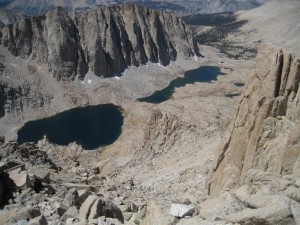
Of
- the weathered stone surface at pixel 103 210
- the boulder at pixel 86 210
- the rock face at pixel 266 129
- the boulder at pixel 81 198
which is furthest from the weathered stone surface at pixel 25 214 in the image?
the rock face at pixel 266 129

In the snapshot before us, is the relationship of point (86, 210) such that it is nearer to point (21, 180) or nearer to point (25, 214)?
point (25, 214)

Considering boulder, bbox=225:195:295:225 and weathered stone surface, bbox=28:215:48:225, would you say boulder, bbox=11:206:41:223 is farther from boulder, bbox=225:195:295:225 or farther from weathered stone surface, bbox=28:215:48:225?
boulder, bbox=225:195:295:225

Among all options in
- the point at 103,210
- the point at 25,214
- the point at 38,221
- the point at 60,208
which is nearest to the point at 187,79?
the point at 103,210

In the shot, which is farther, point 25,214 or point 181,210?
point 25,214

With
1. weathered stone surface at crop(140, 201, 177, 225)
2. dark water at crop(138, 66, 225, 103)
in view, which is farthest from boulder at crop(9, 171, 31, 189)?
dark water at crop(138, 66, 225, 103)

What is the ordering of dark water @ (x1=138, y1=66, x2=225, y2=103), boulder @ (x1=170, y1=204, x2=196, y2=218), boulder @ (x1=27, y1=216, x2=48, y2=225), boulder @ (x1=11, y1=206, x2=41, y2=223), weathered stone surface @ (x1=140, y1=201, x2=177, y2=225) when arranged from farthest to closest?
dark water @ (x1=138, y1=66, x2=225, y2=103), boulder @ (x1=11, y1=206, x2=41, y2=223), boulder @ (x1=27, y1=216, x2=48, y2=225), boulder @ (x1=170, y1=204, x2=196, y2=218), weathered stone surface @ (x1=140, y1=201, x2=177, y2=225)

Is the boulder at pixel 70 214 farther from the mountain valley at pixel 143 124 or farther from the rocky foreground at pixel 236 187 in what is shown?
the mountain valley at pixel 143 124
